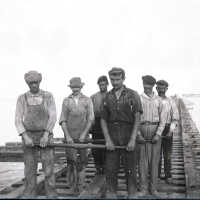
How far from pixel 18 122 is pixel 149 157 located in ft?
5.93

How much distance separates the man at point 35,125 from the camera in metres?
5.22

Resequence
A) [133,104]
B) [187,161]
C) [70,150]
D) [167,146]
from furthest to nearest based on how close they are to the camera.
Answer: [187,161] < [167,146] < [70,150] < [133,104]

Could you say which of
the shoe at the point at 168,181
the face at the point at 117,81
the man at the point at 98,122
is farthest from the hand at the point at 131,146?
the man at the point at 98,122

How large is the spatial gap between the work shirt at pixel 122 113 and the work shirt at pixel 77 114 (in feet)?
3.39

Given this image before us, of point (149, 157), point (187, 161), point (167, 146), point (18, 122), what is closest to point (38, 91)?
point (18, 122)

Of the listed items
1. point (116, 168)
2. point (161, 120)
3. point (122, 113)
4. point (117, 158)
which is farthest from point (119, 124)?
point (161, 120)

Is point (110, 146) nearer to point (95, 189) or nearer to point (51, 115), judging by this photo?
point (51, 115)

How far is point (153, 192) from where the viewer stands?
5.50 meters

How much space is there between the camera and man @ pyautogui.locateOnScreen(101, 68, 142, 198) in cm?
504

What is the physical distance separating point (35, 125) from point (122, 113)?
1.12 meters

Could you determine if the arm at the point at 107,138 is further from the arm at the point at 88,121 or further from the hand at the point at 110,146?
the arm at the point at 88,121

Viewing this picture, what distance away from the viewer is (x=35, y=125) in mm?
5230

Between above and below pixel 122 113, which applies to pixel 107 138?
below

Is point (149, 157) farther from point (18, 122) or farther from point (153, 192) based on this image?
point (18, 122)
